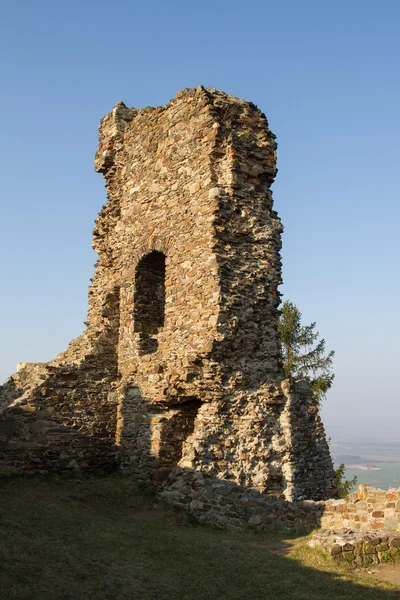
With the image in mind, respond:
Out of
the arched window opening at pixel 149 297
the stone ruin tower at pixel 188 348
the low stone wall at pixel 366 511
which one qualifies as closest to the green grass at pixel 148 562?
the low stone wall at pixel 366 511

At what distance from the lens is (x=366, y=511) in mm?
7793

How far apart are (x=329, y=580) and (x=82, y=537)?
2867mm

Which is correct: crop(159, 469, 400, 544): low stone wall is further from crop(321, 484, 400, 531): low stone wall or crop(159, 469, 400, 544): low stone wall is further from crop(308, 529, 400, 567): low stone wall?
crop(308, 529, 400, 567): low stone wall

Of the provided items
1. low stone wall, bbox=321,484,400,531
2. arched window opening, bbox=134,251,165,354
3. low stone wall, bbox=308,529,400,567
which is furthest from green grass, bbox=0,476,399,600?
arched window opening, bbox=134,251,165,354

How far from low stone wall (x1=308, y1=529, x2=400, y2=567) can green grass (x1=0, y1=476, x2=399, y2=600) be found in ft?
0.57

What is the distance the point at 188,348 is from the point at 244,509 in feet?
8.57

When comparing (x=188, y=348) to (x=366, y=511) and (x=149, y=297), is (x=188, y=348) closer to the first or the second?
(x=149, y=297)

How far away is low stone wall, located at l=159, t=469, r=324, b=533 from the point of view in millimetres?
8258

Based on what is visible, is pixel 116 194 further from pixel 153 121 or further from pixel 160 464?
pixel 160 464

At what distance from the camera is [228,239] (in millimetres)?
9609

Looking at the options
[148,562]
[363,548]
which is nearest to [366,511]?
[363,548]

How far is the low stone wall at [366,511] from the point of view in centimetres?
755

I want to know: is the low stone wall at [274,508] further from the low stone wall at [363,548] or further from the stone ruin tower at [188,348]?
the low stone wall at [363,548]

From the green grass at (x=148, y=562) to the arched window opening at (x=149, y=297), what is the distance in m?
3.64
